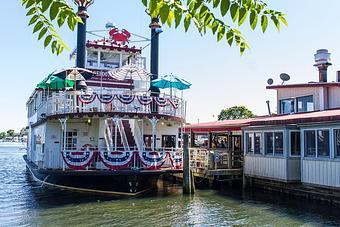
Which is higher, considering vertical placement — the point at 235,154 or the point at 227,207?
the point at 235,154

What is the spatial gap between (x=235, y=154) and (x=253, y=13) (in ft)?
70.7

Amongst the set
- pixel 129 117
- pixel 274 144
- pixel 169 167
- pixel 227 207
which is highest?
pixel 129 117

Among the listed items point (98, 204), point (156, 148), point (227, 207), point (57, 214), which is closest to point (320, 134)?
point (227, 207)

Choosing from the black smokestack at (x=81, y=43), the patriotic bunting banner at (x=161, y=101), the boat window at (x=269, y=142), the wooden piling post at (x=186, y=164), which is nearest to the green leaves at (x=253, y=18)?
the wooden piling post at (x=186, y=164)

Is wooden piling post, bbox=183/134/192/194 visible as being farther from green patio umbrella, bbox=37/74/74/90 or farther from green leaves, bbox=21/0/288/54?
green leaves, bbox=21/0/288/54

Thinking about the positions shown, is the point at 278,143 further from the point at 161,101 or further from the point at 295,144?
the point at 161,101

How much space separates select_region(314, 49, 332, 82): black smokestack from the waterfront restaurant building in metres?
3.16

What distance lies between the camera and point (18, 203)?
53.2 ft

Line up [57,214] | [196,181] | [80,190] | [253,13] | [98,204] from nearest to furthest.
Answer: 1. [253,13]
2. [57,214]
3. [98,204]
4. [80,190]
5. [196,181]

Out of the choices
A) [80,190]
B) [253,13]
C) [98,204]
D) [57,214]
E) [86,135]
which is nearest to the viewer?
[253,13]

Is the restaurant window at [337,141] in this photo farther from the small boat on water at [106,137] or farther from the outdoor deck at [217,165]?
the small boat on water at [106,137]

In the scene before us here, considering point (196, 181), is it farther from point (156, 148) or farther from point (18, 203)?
point (18, 203)

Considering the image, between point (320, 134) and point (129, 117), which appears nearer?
point (320, 134)

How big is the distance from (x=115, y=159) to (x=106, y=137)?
249 centimetres
